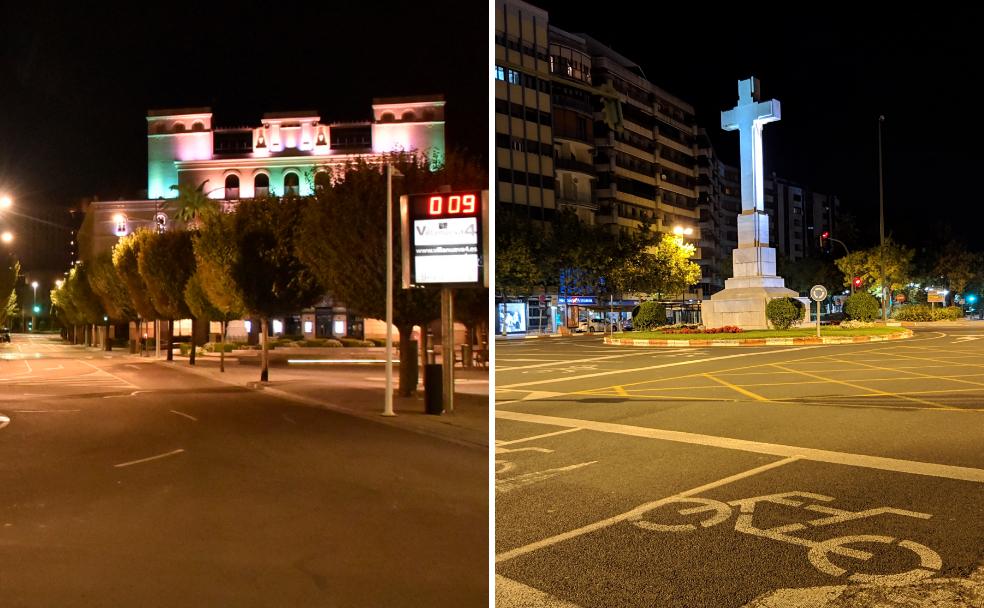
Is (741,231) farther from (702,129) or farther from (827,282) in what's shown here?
(702,129)

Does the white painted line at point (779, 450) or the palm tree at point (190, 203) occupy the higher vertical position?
the palm tree at point (190, 203)

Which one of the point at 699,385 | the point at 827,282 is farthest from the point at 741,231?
the point at 827,282

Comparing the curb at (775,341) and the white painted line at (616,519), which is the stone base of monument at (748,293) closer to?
the curb at (775,341)

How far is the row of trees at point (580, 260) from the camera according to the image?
60.7 meters

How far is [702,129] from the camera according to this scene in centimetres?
10581

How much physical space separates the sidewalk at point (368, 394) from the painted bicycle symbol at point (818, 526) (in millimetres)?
6515

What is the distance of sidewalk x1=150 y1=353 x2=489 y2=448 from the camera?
16.1 m

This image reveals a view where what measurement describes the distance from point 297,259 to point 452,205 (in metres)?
16.0

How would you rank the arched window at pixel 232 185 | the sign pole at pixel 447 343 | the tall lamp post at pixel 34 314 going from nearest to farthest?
the sign pole at pixel 447 343 < the arched window at pixel 232 185 < the tall lamp post at pixel 34 314

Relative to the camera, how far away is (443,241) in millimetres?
14594

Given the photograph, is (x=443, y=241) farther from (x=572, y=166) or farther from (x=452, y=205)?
(x=572, y=166)

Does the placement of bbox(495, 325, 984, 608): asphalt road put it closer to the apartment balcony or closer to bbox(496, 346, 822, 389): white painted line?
bbox(496, 346, 822, 389): white painted line

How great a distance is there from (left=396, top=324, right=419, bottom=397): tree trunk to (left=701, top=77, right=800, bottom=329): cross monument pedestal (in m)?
26.6

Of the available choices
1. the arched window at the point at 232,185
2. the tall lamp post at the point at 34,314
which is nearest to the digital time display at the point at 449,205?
the arched window at the point at 232,185
